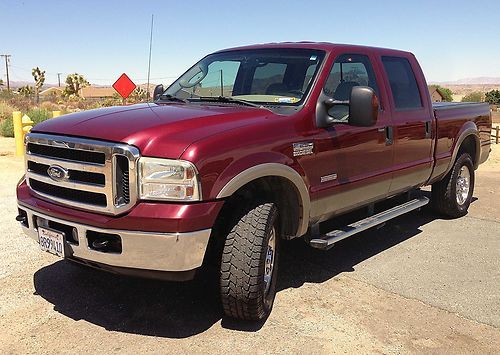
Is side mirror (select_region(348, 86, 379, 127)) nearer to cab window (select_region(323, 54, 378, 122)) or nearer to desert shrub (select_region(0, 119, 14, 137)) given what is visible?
cab window (select_region(323, 54, 378, 122))

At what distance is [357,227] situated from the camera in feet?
15.1

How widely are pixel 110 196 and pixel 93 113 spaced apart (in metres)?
0.95

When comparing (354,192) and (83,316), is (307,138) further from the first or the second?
(83,316)

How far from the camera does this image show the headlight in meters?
3.04

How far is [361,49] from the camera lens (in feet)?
16.0

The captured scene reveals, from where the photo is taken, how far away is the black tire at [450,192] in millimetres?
6480

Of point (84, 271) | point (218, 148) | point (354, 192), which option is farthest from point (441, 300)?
point (84, 271)

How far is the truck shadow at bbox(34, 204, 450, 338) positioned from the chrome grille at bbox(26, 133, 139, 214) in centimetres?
90

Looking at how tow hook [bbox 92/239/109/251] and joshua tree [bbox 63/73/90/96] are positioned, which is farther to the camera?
joshua tree [bbox 63/73/90/96]

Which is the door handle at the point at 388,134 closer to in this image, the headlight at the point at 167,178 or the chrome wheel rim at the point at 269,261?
the chrome wheel rim at the point at 269,261

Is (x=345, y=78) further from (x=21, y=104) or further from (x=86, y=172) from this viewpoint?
(x=21, y=104)

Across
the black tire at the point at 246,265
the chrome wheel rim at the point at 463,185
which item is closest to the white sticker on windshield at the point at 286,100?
the black tire at the point at 246,265

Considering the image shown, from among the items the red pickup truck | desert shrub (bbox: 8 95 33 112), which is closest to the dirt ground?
the red pickup truck

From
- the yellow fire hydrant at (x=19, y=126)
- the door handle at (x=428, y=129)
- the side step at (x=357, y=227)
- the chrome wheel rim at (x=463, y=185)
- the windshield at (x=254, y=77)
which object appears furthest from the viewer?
the yellow fire hydrant at (x=19, y=126)
